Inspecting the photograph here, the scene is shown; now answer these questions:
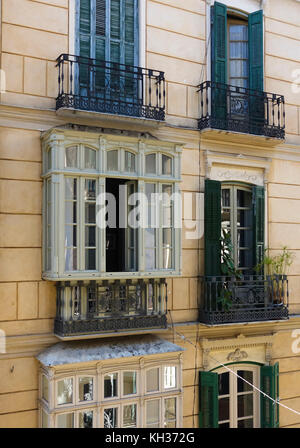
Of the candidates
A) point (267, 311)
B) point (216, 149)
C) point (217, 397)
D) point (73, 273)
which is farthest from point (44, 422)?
point (216, 149)

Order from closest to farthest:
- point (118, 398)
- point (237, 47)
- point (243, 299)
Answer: point (118, 398)
point (243, 299)
point (237, 47)

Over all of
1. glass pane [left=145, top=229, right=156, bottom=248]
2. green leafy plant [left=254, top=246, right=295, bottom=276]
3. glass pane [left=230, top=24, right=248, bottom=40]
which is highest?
glass pane [left=230, top=24, right=248, bottom=40]

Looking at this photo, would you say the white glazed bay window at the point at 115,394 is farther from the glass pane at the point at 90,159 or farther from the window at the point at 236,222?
the glass pane at the point at 90,159

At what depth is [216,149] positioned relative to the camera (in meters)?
9.33

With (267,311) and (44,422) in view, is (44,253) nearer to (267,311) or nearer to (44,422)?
(44,422)

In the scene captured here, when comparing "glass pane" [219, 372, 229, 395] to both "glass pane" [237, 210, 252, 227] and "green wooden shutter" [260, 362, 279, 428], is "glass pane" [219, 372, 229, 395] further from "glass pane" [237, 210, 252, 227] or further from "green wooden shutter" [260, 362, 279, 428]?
"glass pane" [237, 210, 252, 227]

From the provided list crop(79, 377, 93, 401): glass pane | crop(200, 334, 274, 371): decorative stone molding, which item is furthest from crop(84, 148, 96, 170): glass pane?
crop(200, 334, 274, 371): decorative stone molding

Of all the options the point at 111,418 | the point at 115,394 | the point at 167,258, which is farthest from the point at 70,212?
the point at 111,418

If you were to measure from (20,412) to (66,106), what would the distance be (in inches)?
194

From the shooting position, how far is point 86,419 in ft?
24.0

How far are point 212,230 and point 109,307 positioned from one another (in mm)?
2501

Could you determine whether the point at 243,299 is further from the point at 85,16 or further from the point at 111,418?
the point at 85,16

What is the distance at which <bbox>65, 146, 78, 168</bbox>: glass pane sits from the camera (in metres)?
7.52

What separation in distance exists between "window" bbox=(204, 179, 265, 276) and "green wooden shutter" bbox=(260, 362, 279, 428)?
6.49 ft
